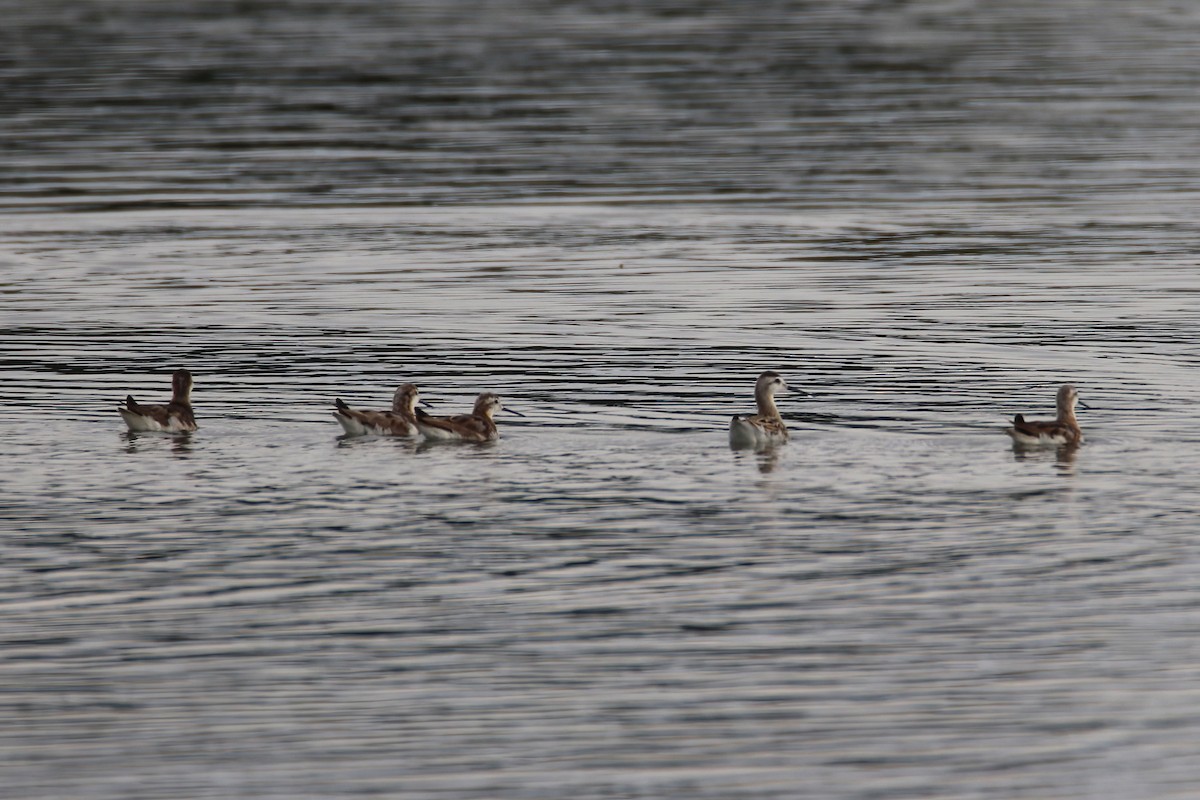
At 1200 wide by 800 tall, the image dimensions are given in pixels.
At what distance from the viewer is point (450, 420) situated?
19594 mm

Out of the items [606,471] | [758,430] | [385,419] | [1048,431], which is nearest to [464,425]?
[385,419]

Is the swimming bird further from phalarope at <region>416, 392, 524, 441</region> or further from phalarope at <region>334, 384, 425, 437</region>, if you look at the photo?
phalarope at <region>334, 384, 425, 437</region>

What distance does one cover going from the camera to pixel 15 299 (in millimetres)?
29156

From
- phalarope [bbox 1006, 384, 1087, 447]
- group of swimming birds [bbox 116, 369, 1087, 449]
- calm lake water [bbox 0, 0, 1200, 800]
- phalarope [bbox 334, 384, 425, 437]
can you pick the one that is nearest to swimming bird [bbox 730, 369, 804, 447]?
group of swimming birds [bbox 116, 369, 1087, 449]

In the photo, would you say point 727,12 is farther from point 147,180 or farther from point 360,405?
point 360,405

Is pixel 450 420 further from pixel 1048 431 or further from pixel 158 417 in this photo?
pixel 1048 431

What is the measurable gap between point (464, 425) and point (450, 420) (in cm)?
13

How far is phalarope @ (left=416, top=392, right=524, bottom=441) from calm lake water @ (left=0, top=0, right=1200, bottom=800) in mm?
170

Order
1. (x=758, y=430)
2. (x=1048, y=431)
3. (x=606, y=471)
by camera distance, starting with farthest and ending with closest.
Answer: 1. (x=758, y=430)
2. (x=1048, y=431)
3. (x=606, y=471)

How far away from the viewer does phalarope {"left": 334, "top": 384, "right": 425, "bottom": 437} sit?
64.7ft

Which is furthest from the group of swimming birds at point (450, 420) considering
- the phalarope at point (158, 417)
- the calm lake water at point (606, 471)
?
the calm lake water at point (606, 471)

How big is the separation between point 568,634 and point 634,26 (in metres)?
62.4

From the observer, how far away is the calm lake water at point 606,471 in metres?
12.0

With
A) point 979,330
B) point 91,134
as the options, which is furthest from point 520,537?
point 91,134
